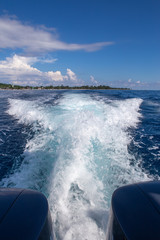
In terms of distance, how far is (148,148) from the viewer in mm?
4559

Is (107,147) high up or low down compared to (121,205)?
down

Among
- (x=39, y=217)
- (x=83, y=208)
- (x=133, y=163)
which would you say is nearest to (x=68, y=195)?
(x=83, y=208)

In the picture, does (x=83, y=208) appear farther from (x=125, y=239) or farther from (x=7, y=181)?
(x=7, y=181)

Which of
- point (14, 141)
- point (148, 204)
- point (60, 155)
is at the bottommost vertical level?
point (14, 141)

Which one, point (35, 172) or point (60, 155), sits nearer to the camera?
point (35, 172)

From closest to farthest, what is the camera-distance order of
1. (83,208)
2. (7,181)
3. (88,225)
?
(88,225)
(83,208)
(7,181)

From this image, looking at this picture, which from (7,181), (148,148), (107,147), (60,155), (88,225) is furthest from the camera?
(148,148)

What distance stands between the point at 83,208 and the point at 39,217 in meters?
1.36

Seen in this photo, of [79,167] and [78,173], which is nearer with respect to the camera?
[78,173]

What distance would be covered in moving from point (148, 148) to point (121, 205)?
3905mm

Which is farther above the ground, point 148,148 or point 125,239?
point 125,239

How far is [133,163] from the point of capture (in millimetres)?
3559

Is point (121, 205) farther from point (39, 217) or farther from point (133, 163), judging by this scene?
point (133, 163)

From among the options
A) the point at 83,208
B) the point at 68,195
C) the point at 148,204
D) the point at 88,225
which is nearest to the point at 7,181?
the point at 68,195
